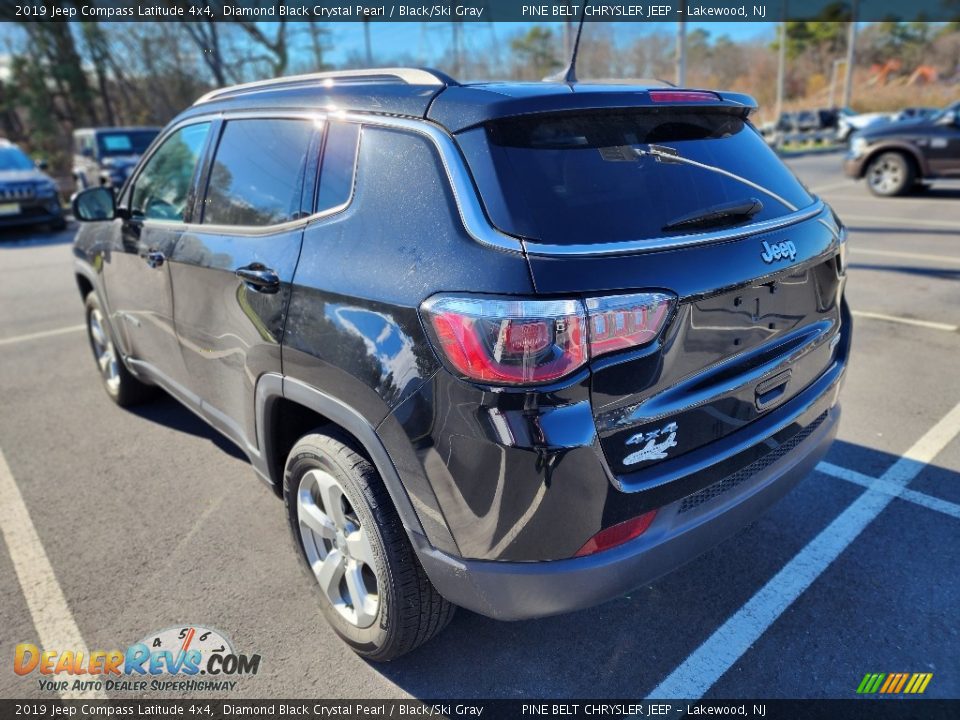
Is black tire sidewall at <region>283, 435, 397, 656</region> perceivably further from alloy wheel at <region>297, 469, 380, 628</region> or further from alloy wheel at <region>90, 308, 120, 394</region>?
alloy wheel at <region>90, 308, 120, 394</region>

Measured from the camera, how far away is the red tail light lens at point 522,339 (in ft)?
5.60

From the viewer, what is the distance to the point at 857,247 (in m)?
8.70

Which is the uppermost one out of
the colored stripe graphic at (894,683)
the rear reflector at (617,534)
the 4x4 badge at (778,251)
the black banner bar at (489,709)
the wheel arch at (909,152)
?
the 4x4 badge at (778,251)

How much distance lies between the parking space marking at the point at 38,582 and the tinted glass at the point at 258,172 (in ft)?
5.51

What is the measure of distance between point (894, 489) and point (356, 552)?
2.58 m

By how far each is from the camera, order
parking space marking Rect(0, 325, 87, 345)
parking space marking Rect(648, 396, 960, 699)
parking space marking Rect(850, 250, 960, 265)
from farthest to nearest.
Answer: parking space marking Rect(850, 250, 960, 265), parking space marking Rect(0, 325, 87, 345), parking space marking Rect(648, 396, 960, 699)

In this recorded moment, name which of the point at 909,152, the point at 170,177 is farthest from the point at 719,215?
the point at 909,152

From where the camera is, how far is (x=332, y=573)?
2453 millimetres

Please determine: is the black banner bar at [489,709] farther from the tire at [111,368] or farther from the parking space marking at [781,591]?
the tire at [111,368]

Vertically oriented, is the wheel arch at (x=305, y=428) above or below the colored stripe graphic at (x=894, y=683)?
above

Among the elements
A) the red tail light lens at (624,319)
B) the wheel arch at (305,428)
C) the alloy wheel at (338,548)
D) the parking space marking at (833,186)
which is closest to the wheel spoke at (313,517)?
the alloy wheel at (338,548)

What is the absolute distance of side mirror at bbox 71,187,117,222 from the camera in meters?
3.89

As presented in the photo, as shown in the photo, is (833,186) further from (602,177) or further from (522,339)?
(522,339)

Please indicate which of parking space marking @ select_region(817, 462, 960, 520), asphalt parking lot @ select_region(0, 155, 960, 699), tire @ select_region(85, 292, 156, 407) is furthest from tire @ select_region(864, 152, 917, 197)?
tire @ select_region(85, 292, 156, 407)
